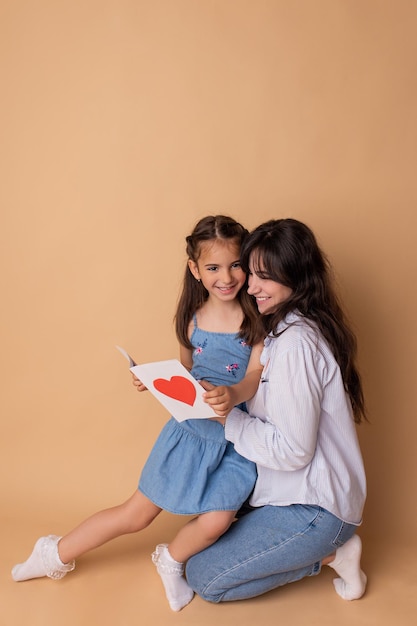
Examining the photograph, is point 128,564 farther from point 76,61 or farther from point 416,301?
point 76,61

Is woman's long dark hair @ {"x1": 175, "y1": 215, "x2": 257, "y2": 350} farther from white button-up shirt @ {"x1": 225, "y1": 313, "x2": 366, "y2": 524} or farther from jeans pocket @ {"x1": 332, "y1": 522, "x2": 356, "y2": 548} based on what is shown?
jeans pocket @ {"x1": 332, "y1": 522, "x2": 356, "y2": 548}

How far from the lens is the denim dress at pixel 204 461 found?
2.34 meters


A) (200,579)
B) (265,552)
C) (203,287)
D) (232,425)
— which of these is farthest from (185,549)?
(203,287)

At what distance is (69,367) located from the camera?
3.13 meters

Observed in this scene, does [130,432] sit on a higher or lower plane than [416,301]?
lower

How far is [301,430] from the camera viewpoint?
6.91 ft

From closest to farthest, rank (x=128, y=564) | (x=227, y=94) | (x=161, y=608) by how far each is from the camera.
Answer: (x=161, y=608), (x=128, y=564), (x=227, y=94)

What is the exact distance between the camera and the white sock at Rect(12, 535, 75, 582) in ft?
8.15

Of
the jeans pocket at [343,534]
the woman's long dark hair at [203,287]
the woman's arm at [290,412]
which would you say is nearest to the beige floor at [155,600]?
the jeans pocket at [343,534]

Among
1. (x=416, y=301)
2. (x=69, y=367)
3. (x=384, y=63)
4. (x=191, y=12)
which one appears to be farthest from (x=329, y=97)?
(x=69, y=367)

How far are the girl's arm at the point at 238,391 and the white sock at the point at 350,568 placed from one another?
0.58 m

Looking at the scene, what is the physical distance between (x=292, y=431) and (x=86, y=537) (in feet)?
2.76

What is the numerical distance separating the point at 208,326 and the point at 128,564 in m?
0.91

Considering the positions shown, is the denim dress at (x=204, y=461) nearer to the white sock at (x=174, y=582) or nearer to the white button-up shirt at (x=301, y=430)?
the white button-up shirt at (x=301, y=430)
